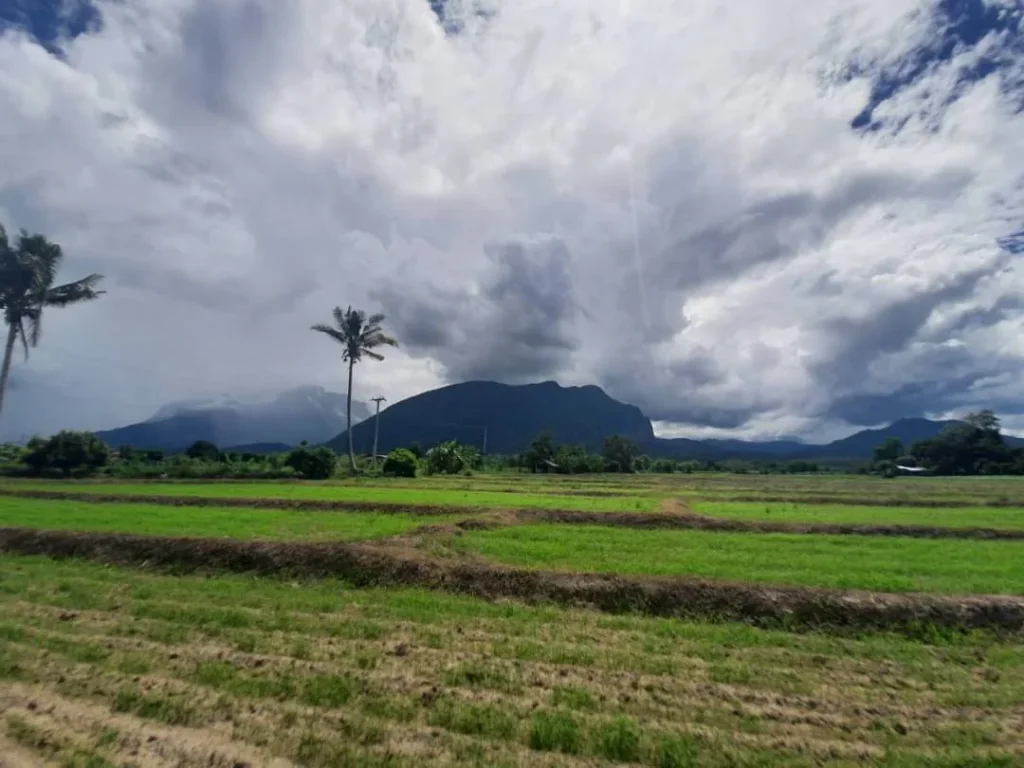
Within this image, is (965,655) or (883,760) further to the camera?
(965,655)

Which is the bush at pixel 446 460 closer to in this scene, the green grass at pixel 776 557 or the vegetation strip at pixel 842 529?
the vegetation strip at pixel 842 529

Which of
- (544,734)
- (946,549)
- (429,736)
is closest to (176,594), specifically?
(429,736)

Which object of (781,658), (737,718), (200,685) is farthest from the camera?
(781,658)

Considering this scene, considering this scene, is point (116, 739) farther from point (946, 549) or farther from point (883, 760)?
point (946, 549)

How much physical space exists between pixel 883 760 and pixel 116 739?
732 cm

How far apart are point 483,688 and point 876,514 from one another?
26.4 m

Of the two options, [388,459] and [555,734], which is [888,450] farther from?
[555,734]

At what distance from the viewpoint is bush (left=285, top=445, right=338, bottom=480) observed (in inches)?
2008

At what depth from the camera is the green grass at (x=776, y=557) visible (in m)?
12.7

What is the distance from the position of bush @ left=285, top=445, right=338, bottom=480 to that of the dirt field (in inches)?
1292

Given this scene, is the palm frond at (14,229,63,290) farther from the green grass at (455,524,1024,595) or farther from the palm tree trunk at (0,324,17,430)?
the green grass at (455,524,1024,595)

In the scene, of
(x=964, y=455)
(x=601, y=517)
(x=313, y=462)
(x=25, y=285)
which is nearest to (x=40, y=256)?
(x=25, y=285)

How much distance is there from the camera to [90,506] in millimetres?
25766

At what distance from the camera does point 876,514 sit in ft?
88.5
